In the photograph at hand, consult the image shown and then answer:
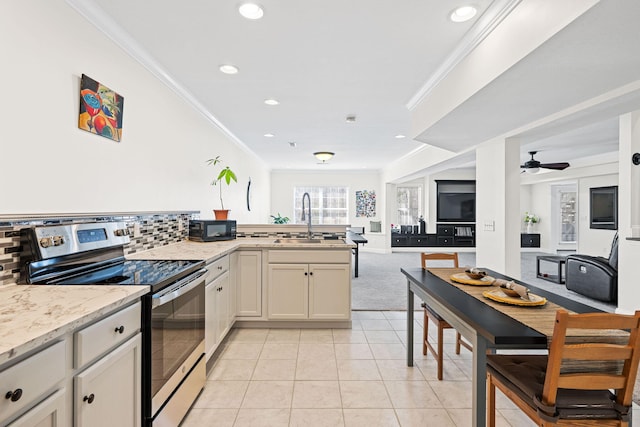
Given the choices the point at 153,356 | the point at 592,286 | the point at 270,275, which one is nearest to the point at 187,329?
the point at 153,356

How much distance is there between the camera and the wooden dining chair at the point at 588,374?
122cm

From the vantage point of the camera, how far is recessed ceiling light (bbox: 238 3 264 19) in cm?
207

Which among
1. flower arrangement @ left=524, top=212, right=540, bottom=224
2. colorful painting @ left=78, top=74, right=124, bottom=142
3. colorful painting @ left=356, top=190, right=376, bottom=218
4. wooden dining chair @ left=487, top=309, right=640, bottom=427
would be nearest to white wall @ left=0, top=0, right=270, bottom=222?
colorful painting @ left=78, top=74, right=124, bottom=142

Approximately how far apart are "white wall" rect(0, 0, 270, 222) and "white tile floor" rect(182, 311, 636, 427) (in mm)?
1532

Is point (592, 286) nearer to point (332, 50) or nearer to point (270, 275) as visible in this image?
point (270, 275)

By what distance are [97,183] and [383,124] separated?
12.4 ft

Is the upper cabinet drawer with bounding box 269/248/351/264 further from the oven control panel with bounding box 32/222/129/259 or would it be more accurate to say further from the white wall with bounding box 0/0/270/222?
the oven control panel with bounding box 32/222/129/259

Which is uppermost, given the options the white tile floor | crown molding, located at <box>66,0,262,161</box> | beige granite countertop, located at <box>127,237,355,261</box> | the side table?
crown molding, located at <box>66,0,262,161</box>

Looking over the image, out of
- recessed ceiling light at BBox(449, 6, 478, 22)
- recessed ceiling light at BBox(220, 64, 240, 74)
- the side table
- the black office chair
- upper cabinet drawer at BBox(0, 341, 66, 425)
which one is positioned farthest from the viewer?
the side table

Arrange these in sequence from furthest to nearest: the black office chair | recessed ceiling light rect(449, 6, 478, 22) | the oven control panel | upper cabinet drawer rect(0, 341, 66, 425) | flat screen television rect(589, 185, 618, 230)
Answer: flat screen television rect(589, 185, 618, 230) < the black office chair < recessed ceiling light rect(449, 6, 478, 22) < the oven control panel < upper cabinet drawer rect(0, 341, 66, 425)

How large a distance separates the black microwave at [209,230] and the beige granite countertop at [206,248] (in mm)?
81

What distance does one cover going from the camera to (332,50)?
2643 mm

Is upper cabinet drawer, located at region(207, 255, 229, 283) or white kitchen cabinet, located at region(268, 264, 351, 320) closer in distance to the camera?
upper cabinet drawer, located at region(207, 255, 229, 283)

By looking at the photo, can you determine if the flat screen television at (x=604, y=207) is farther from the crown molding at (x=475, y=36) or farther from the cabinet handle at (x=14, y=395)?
the cabinet handle at (x=14, y=395)
